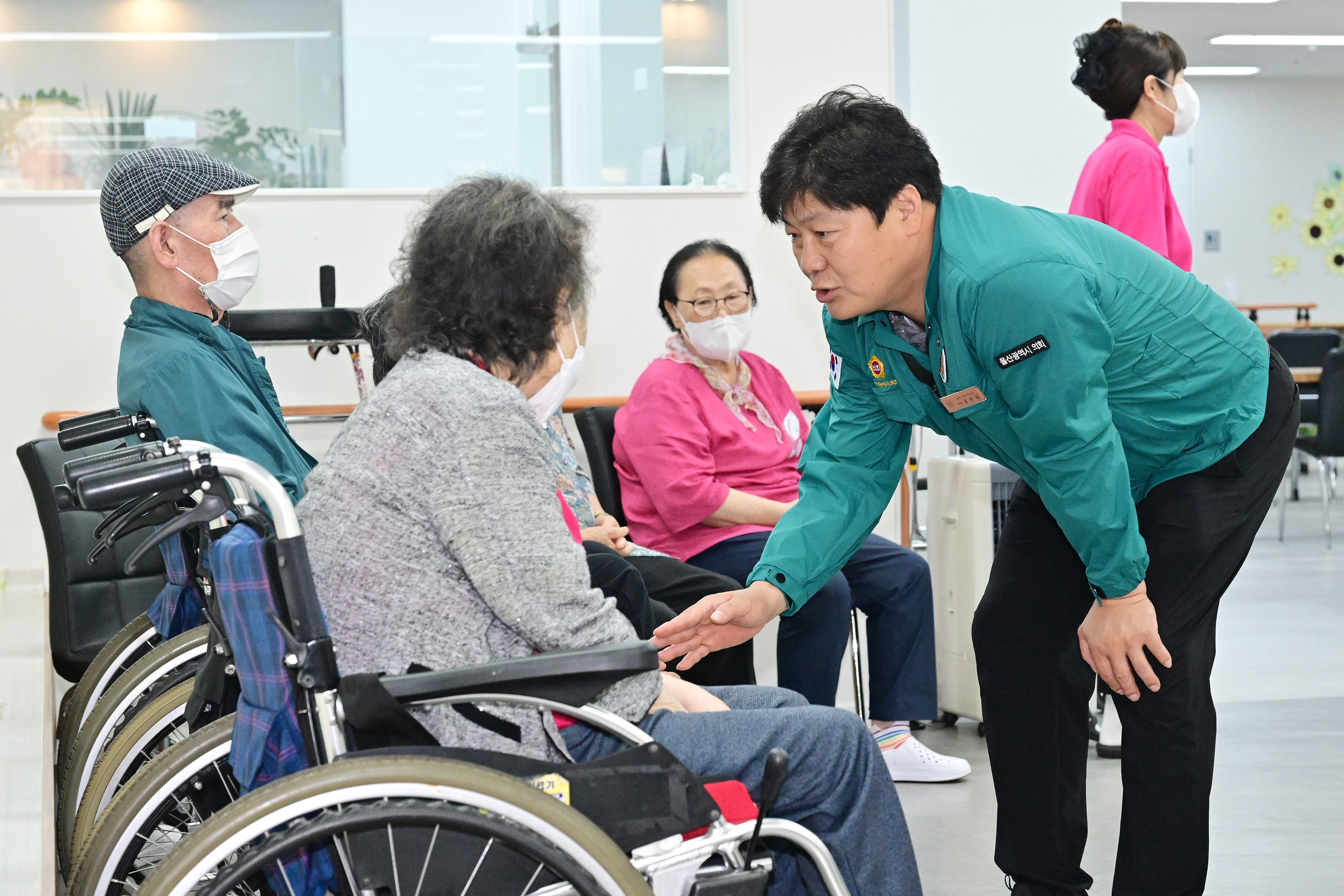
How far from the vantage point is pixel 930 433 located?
473 centimetres

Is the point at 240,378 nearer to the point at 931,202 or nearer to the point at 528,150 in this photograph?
the point at 931,202

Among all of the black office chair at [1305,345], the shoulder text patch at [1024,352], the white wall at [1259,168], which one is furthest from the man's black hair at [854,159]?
the white wall at [1259,168]

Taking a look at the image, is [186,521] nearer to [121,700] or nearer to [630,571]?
[121,700]

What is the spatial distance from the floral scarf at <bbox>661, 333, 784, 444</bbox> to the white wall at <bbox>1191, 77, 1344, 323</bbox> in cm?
916

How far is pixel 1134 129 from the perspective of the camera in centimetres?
293

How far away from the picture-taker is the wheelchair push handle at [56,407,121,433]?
173 cm

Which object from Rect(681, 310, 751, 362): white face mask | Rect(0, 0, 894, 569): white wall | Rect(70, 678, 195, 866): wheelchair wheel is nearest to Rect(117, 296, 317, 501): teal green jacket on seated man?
Rect(70, 678, 195, 866): wheelchair wheel

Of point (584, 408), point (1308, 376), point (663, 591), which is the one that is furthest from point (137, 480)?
point (1308, 376)

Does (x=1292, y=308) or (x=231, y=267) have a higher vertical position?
(x=231, y=267)

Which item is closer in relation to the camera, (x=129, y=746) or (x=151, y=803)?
(x=151, y=803)

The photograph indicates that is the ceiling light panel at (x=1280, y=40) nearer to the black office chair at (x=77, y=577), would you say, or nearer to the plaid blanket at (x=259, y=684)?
the black office chair at (x=77, y=577)

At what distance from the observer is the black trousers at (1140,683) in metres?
1.59

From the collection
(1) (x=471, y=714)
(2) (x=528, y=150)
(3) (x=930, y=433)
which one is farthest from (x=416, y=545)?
(3) (x=930, y=433)

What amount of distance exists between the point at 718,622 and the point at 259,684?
63 cm
